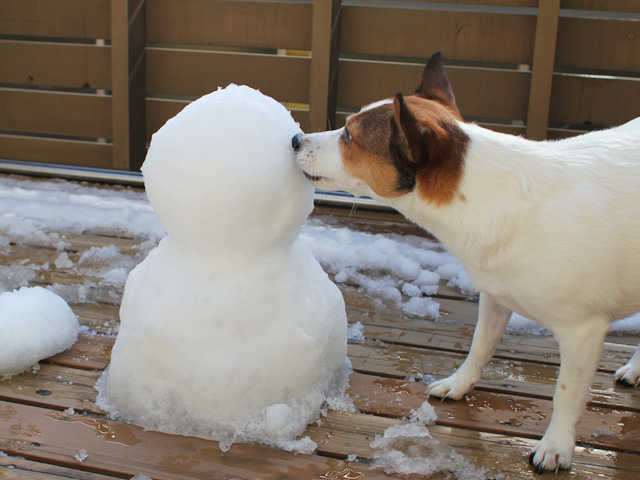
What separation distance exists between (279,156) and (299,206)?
178 mm

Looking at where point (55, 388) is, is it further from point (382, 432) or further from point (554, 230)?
point (554, 230)

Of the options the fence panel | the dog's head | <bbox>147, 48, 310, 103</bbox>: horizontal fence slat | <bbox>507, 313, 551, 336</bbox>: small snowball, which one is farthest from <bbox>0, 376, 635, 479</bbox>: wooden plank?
the fence panel

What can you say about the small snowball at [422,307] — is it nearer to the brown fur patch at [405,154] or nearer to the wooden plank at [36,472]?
the brown fur patch at [405,154]

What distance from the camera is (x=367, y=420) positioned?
1.96 meters

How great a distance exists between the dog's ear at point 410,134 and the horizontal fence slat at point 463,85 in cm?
306

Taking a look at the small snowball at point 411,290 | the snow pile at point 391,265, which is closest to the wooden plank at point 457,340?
the snow pile at point 391,265

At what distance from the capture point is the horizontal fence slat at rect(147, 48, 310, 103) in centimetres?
478

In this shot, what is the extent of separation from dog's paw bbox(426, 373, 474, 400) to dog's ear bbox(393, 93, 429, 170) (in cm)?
82

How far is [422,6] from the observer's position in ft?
15.0

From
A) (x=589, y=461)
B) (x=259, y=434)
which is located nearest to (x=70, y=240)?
(x=259, y=434)

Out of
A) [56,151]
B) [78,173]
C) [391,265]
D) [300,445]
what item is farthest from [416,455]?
[56,151]

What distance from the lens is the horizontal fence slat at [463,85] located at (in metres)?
4.50

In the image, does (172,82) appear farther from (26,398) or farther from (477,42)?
(26,398)

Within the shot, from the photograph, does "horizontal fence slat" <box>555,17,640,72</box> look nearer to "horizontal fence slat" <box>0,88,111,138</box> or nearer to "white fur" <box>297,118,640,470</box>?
"white fur" <box>297,118,640,470</box>
